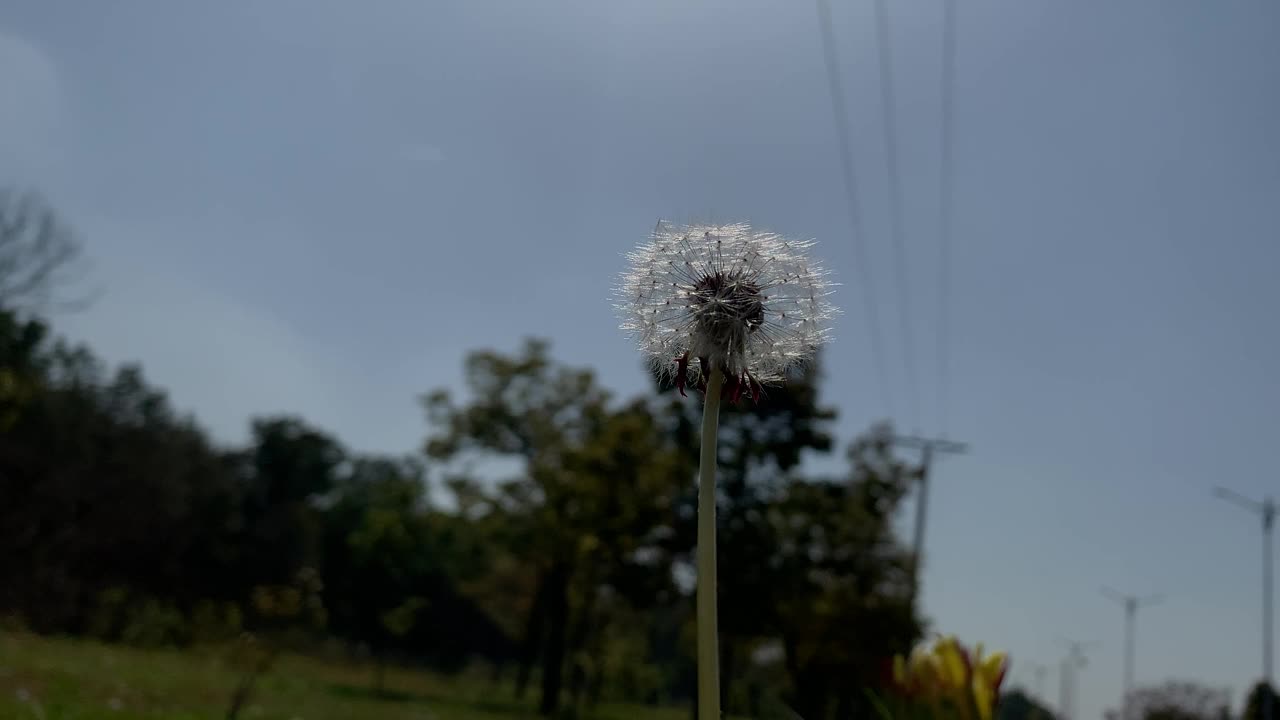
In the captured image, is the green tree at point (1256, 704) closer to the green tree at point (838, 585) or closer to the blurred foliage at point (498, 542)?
the blurred foliage at point (498, 542)

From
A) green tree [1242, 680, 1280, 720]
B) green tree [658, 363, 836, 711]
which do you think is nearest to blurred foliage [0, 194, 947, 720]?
green tree [658, 363, 836, 711]

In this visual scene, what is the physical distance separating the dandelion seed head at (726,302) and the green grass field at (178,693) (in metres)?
9.77

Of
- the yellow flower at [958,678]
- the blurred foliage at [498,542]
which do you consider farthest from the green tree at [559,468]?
the yellow flower at [958,678]

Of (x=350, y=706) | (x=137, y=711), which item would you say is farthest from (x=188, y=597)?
(x=137, y=711)

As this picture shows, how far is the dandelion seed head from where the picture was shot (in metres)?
2.05

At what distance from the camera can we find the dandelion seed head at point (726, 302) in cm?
205

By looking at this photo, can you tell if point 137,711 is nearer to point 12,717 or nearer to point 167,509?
point 12,717

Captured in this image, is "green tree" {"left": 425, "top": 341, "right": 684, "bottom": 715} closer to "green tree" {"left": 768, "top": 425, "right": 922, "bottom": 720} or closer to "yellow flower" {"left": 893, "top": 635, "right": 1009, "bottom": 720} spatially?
"green tree" {"left": 768, "top": 425, "right": 922, "bottom": 720}

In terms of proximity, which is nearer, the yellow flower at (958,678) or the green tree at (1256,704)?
the yellow flower at (958,678)

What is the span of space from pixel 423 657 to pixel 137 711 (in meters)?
56.9

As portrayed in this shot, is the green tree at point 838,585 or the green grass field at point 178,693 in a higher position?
the green tree at point 838,585

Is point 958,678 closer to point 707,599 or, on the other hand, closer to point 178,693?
point 707,599

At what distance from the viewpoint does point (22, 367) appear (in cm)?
4250

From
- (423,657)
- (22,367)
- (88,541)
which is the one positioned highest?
Result: (22,367)
